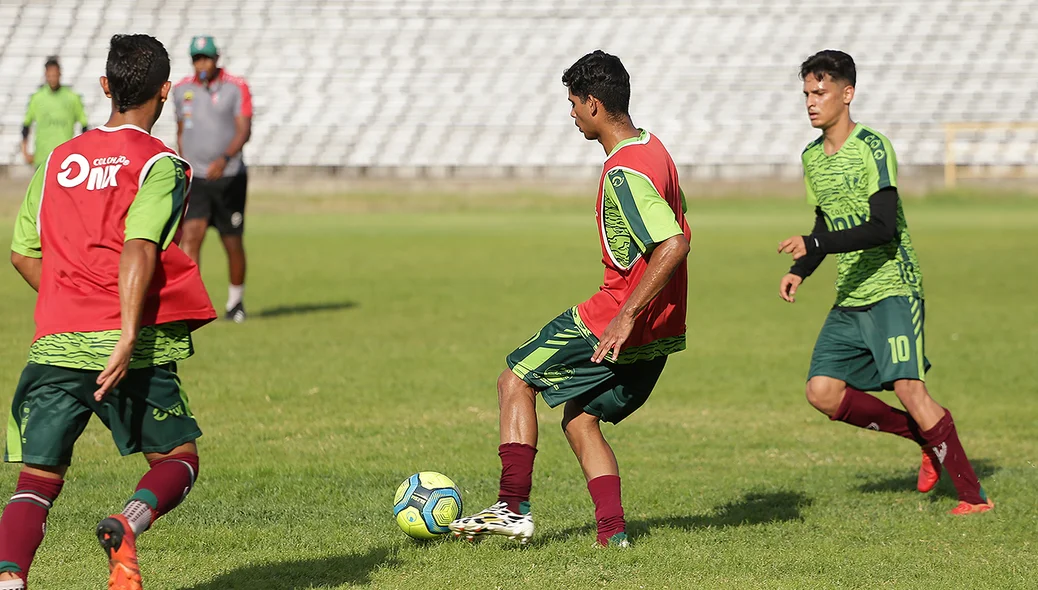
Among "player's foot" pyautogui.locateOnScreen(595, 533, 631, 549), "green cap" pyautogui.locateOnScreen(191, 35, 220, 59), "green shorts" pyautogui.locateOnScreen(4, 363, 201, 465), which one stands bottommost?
"player's foot" pyautogui.locateOnScreen(595, 533, 631, 549)

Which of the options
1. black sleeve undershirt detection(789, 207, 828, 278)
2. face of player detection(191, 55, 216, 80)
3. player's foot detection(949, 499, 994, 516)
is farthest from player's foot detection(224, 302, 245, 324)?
player's foot detection(949, 499, 994, 516)

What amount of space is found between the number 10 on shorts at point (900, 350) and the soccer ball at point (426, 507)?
7.54 ft

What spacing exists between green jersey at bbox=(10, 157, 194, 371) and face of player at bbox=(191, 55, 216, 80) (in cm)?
851

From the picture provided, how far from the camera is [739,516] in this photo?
242 inches

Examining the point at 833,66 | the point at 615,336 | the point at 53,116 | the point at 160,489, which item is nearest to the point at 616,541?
the point at 615,336

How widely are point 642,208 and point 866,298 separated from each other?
6.51ft

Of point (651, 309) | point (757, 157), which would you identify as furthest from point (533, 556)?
point (757, 157)

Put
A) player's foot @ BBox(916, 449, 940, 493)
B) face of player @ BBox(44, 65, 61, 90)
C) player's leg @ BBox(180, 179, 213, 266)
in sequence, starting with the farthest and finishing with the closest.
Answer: face of player @ BBox(44, 65, 61, 90) < player's leg @ BBox(180, 179, 213, 266) < player's foot @ BBox(916, 449, 940, 493)

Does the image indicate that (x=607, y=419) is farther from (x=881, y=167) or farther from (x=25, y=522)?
(x=25, y=522)

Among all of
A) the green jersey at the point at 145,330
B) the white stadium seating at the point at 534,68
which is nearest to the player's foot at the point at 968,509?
the green jersey at the point at 145,330

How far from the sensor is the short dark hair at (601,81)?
199 inches

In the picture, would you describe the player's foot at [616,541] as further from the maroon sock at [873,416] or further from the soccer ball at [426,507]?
the maroon sock at [873,416]

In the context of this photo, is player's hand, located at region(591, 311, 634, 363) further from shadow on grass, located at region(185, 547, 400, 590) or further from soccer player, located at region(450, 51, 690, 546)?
shadow on grass, located at region(185, 547, 400, 590)

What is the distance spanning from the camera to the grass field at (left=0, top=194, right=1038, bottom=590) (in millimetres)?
5152
